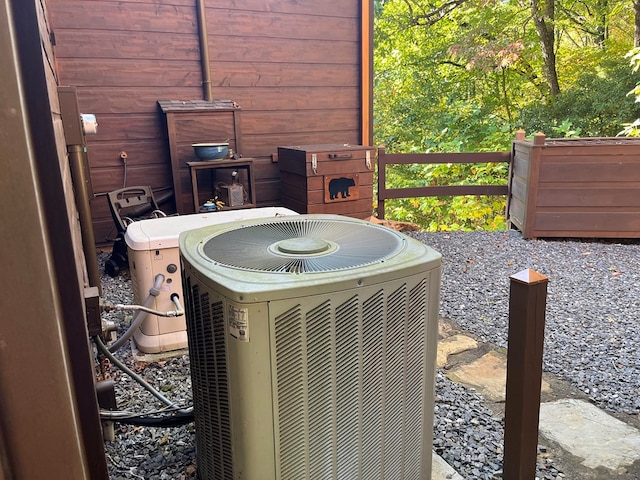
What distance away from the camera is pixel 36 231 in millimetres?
701

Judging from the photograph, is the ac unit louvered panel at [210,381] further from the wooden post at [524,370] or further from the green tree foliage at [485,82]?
the green tree foliage at [485,82]

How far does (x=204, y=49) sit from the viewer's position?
4441 mm

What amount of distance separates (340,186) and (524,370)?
10.9 feet

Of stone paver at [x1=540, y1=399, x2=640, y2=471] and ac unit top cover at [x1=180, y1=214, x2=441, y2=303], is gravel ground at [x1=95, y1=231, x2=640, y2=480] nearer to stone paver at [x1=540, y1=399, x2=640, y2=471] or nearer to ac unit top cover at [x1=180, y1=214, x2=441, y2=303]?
stone paver at [x1=540, y1=399, x2=640, y2=471]

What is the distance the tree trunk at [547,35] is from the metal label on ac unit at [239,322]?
9665mm

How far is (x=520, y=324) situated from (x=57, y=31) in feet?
14.0

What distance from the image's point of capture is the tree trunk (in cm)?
880

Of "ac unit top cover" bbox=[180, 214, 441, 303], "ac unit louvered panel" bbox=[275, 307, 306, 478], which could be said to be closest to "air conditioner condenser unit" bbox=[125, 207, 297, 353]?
"ac unit top cover" bbox=[180, 214, 441, 303]

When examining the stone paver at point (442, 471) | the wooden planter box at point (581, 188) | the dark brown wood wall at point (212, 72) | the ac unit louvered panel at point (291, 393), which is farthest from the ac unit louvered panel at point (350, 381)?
the wooden planter box at point (581, 188)

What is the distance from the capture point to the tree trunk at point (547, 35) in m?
8.80

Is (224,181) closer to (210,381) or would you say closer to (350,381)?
(210,381)

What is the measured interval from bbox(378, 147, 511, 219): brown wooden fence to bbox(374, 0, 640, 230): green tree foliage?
3.15 m

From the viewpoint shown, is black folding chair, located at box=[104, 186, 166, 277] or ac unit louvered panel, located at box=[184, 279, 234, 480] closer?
ac unit louvered panel, located at box=[184, 279, 234, 480]

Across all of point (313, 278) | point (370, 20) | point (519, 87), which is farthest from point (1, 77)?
point (519, 87)
